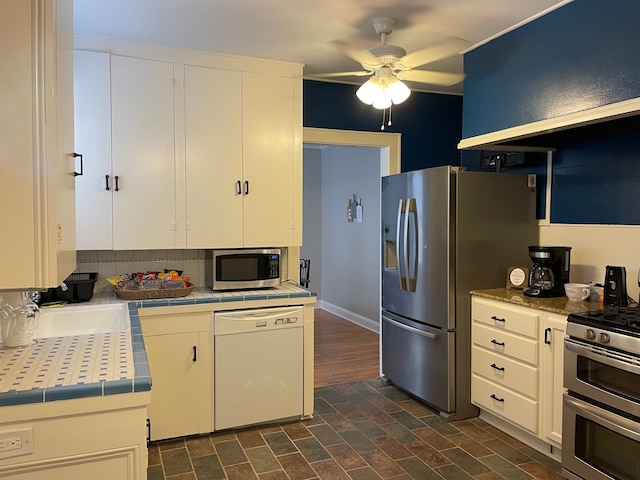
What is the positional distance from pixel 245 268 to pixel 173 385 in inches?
34.1

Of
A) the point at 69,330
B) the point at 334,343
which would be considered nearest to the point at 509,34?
the point at 69,330

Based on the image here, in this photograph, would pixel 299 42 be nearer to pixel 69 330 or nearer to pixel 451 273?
pixel 451 273

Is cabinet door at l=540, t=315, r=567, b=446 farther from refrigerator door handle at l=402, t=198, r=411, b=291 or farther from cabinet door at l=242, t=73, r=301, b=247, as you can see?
cabinet door at l=242, t=73, r=301, b=247

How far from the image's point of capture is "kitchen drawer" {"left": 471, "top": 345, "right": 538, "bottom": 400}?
2861mm

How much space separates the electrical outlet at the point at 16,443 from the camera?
1412mm

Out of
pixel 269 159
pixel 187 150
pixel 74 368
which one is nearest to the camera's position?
pixel 74 368

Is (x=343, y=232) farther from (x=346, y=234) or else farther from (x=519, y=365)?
(x=519, y=365)

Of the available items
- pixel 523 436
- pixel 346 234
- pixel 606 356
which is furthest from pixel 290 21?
pixel 346 234

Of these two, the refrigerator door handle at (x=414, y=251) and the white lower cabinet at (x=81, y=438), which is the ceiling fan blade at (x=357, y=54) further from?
the white lower cabinet at (x=81, y=438)

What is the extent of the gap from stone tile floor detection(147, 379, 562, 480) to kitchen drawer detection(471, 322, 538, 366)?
1.82 ft

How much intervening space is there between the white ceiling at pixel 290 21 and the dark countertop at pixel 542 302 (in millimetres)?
1620

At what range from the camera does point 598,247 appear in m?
3.07

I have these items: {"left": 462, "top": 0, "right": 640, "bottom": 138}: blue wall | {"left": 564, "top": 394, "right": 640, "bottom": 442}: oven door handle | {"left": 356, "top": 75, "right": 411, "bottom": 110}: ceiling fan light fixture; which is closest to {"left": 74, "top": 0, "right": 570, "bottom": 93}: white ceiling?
{"left": 462, "top": 0, "right": 640, "bottom": 138}: blue wall

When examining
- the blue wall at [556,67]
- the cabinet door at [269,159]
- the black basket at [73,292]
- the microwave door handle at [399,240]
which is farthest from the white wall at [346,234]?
the black basket at [73,292]
